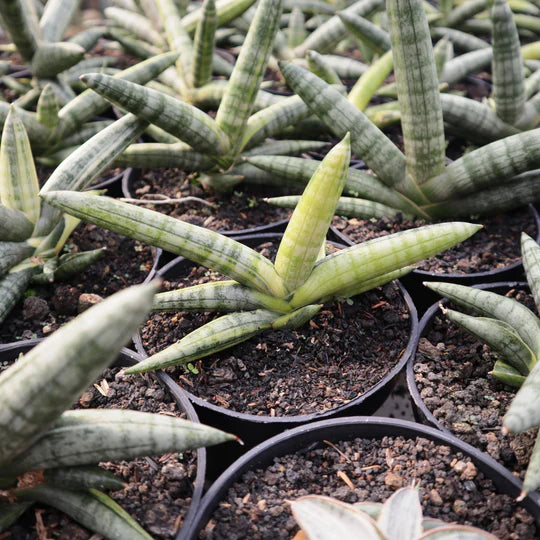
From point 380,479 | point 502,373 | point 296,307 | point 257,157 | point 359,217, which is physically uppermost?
point 257,157

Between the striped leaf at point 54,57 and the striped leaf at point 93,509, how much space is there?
1.64 meters

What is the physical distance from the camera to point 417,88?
1550mm

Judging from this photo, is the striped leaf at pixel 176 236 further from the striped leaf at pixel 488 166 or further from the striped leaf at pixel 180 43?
the striped leaf at pixel 180 43

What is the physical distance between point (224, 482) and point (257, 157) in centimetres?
101

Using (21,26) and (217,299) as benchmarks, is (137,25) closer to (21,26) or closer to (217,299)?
(21,26)

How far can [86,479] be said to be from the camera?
98 centimetres

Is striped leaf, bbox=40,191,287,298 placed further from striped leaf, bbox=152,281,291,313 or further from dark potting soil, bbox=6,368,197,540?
dark potting soil, bbox=6,368,197,540

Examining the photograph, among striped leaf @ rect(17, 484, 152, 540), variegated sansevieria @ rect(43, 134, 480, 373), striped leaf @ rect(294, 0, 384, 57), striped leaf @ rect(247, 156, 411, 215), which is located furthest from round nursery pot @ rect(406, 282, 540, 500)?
striped leaf @ rect(294, 0, 384, 57)

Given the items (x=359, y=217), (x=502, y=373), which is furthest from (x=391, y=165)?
(x=502, y=373)

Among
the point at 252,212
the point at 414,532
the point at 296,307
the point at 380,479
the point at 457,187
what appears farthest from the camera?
the point at 252,212

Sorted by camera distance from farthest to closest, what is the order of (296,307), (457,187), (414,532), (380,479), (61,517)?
1. (457,187)
2. (296,307)
3. (380,479)
4. (61,517)
5. (414,532)

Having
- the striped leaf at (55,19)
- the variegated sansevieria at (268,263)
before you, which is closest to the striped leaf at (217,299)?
the variegated sansevieria at (268,263)

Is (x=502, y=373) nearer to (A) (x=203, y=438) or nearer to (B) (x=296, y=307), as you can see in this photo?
(B) (x=296, y=307)

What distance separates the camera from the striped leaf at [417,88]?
1457 millimetres
